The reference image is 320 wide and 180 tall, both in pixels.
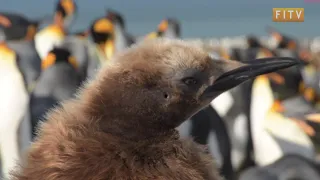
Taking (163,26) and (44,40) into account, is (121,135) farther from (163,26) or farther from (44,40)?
(163,26)

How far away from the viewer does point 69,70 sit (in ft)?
10.9

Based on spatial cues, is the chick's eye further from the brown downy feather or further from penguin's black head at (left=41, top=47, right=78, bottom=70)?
penguin's black head at (left=41, top=47, right=78, bottom=70)

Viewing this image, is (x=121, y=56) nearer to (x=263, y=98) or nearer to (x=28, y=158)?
(x=28, y=158)

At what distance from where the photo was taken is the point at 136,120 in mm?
805

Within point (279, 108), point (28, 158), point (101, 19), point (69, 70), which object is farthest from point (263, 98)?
point (28, 158)

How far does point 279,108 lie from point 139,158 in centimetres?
267

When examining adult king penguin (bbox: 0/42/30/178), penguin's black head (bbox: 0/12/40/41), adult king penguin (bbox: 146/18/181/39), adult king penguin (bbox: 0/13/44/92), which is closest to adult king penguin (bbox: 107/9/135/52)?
adult king penguin (bbox: 146/18/181/39)

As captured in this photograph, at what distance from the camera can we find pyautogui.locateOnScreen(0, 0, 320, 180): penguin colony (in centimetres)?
79

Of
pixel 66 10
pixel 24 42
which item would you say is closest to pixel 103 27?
pixel 66 10

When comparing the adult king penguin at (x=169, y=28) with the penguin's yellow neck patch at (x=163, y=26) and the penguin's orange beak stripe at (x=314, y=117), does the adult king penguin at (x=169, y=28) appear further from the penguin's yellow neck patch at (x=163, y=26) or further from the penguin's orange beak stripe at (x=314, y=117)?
the penguin's orange beak stripe at (x=314, y=117)

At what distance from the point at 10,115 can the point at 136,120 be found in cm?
239

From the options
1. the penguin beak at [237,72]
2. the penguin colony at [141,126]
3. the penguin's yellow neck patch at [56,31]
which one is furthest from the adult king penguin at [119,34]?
the penguin beak at [237,72]
